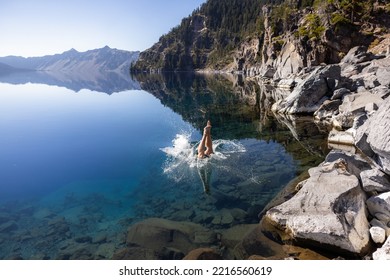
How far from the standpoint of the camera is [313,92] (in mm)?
35219

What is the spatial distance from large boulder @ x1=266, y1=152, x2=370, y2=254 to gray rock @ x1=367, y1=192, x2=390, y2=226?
1.09ft

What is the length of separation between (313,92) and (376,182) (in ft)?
84.0

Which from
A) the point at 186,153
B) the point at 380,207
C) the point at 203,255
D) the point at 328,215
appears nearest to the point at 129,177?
the point at 186,153

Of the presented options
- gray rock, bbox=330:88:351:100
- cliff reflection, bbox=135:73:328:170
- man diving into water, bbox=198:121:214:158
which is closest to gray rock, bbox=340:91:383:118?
cliff reflection, bbox=135:73:328:170

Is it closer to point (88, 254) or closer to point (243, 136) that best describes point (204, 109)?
point (243, 136)

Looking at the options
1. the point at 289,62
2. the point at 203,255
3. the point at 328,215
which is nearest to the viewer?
the point at 328,215

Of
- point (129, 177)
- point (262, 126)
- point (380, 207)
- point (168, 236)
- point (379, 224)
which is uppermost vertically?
point (262, 126)

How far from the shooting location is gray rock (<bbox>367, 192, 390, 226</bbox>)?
35.0 feet

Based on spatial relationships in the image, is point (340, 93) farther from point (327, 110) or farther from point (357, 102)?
point (357, 102)

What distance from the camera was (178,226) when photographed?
12.9 metres

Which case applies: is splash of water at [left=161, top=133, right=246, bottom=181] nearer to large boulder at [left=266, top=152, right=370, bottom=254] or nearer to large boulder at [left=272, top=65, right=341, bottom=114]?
large boulder at [left=266, top=152, right=370, bottom=254]

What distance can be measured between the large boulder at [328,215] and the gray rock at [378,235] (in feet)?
0.62
